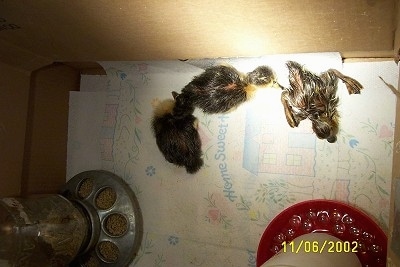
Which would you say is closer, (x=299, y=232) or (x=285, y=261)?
(x=285, y=261)

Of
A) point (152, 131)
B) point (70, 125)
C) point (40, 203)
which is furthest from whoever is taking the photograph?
point (70, 125)

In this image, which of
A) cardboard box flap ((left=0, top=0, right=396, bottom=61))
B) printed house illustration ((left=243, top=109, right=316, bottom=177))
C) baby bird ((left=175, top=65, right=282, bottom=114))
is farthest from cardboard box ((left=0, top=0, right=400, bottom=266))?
printed house illustration ((left=243, top=109, right=316, bottom=177))

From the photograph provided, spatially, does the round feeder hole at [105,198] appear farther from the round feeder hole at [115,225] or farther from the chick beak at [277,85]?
the chick beak at [277,85]

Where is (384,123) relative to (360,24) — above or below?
below

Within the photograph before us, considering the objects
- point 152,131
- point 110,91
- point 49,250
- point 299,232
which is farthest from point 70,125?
point 299,232

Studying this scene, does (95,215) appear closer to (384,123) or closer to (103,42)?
(103,42)
